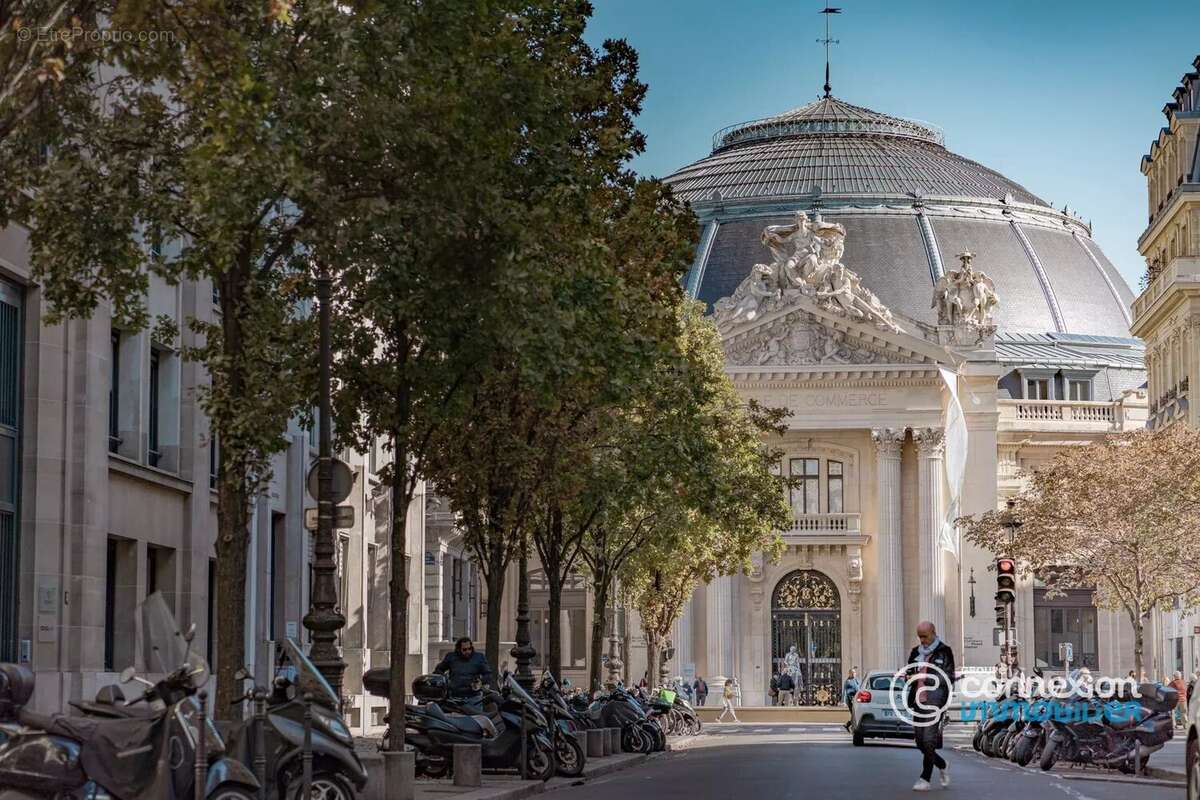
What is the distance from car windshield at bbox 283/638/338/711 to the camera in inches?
750

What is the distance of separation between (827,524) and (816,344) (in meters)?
8.21

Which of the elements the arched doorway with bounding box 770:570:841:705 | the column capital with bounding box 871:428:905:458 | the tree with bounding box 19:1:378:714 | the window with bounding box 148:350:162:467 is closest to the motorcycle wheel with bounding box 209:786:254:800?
the tree with bounding box 19:1:378:714

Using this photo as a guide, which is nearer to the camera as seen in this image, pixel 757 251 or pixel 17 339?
pixel 17 339

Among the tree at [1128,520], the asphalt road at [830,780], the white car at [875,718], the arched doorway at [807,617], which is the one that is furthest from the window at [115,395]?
the arched doorway at [807,617]

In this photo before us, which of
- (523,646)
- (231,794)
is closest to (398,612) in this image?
(523,646)

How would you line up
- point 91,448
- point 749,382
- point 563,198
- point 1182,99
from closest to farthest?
point 563,198 → point 91,448 → point 1182,99 → point 749,382

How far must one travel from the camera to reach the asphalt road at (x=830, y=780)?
26.5 meters

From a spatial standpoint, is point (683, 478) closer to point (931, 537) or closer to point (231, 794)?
point (231, 794)

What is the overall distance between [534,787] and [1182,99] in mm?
51150

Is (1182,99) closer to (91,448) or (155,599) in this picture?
(91,448)

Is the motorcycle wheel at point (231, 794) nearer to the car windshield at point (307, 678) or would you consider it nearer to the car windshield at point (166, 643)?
the car windshield at point (166, 643)

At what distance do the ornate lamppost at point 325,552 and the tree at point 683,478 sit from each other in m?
8.00

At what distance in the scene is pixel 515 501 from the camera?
37125 millimetres

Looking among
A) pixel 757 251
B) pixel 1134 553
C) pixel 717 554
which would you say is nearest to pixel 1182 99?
pixel 1134 553
